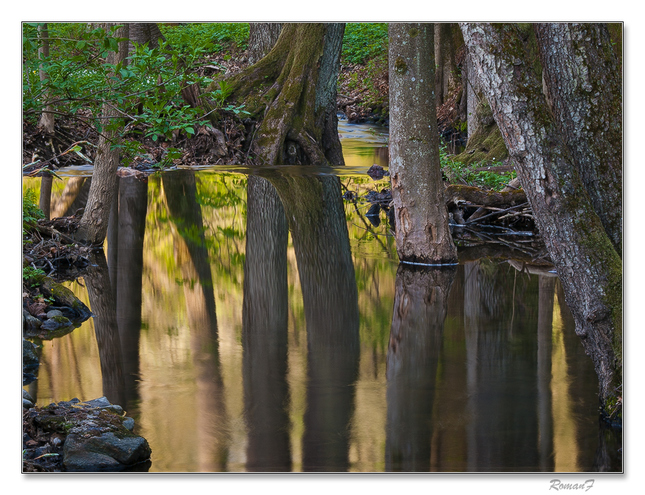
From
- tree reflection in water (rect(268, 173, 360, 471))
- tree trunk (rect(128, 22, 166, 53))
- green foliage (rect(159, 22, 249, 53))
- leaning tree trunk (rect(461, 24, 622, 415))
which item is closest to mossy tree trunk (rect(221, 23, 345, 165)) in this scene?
green foliage (rect(159, 22, 249, 53))

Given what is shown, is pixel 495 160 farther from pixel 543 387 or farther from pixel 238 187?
pixel 543 387

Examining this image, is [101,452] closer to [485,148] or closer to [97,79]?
[97,79]

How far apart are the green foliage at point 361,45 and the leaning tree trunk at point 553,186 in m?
14.3

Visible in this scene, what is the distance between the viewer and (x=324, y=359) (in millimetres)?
5391

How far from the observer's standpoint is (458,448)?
12.6 feet

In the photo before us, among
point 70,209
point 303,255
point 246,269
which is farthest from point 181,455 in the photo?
point 70,209

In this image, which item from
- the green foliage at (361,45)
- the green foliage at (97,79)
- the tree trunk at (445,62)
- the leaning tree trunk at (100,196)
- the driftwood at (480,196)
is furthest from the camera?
the tree trunk at (445,62)

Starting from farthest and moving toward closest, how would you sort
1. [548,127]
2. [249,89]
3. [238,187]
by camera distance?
[249,89], [238,187], [548,127]

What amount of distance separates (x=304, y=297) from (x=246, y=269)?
4.07 ft

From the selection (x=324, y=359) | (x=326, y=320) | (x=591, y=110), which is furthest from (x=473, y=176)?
(x=591, y=110)

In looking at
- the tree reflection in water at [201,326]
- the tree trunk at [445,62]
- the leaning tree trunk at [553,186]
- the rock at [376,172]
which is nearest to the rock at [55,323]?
the tree reflection in water at [201,326]

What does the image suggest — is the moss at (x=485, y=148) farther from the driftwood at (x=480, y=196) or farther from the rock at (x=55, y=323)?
the rock at (x=55, y=323)

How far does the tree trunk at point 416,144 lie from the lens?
726cm
